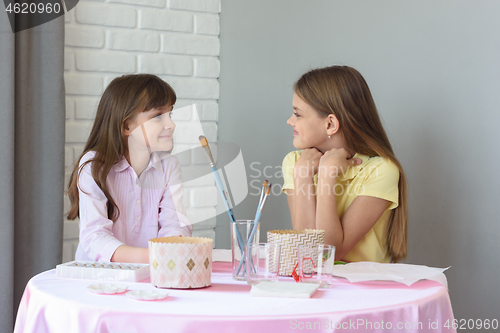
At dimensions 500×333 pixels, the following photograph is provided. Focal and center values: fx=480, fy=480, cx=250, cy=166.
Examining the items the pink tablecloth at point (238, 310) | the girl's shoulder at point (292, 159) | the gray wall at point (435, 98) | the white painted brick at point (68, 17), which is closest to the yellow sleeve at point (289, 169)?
the girl's shoulder at point (292, 159)

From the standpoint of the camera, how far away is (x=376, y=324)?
66cm

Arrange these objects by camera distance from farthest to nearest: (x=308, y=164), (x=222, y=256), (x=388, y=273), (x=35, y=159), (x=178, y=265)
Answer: (x=35, y=159)
(x=308, y=164)
(x=222, y=256)
(x=388, y=273)
(x=178, y=265)

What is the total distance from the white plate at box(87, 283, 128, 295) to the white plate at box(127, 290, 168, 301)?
0.03 meters

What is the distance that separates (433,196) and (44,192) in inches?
49.5

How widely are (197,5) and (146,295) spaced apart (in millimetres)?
1564

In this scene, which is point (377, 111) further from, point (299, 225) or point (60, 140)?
point (60, 140)

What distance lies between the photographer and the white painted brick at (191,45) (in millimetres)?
1951

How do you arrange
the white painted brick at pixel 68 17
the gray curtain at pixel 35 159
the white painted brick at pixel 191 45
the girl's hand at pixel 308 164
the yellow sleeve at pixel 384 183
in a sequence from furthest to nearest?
the white painted brick at pixel 191 45 → the white painted brick at pixel 68 17 → the gray curtain at pixel 35 159 → the girl's hand at pixel 308 164 → the yellow sleeve at pixel 384 183

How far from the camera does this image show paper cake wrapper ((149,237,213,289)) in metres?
0.77

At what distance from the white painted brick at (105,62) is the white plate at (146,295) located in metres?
1.28

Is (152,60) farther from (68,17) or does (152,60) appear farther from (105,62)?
(68,17)

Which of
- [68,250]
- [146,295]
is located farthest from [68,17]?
[146,295]

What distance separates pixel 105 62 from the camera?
1817 millimetres

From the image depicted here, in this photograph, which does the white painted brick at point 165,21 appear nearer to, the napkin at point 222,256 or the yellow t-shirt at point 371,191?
the yellow t-shirt at point 371,191
